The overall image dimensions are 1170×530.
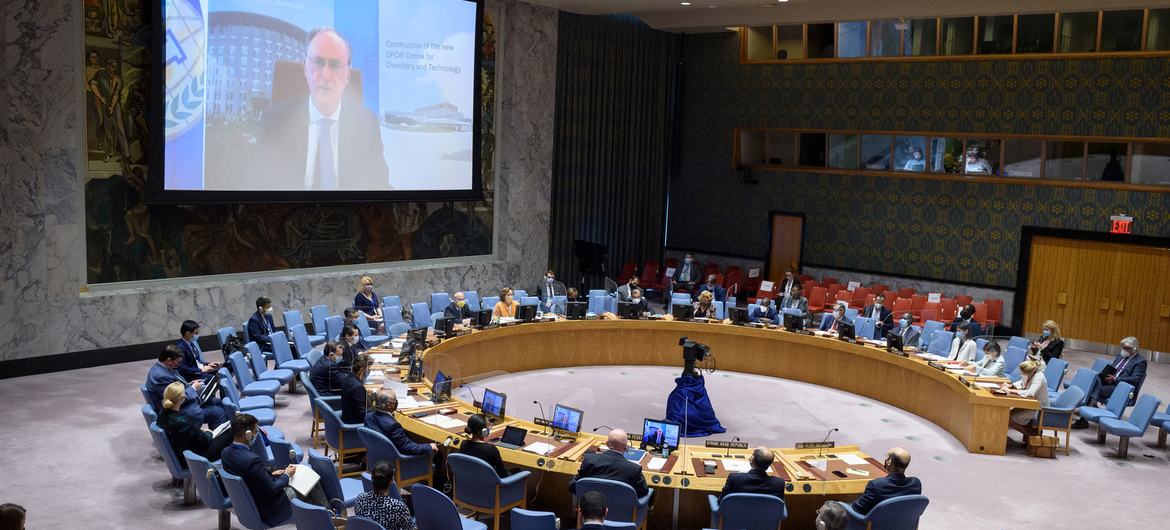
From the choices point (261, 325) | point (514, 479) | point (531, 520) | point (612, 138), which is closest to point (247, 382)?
point (261, 325)

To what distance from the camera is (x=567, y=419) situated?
26.3 ft

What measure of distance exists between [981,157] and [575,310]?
8.32 metres

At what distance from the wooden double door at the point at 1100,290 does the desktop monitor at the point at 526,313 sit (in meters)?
9.11

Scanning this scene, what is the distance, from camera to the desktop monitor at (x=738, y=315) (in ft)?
44.8

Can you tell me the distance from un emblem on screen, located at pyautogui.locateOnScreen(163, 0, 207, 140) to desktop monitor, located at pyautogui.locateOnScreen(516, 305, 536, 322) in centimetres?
474

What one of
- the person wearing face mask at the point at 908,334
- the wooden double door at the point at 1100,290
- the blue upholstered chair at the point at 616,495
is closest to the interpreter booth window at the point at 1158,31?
the wooden double door at the point at 1100,290

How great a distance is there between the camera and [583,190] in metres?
18.9

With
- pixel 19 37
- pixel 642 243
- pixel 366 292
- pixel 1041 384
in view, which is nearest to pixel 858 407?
pixel 1041 384

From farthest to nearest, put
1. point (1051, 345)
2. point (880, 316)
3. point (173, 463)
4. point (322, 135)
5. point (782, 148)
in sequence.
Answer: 1. point (782, 148)
2. point (880, 316)
3. point (322, 135)
4. point (1051, 345)
5. point (173, 463)

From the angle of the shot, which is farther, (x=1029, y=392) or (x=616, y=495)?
(x=1029, y=392)

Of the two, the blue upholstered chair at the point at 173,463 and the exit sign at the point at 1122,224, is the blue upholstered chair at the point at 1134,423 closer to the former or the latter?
the exit sign at the point at 1122,224

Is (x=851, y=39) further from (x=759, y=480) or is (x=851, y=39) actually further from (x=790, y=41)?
(x=759, y=480)

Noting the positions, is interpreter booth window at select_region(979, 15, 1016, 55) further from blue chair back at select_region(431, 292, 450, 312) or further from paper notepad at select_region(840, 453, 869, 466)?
paper notepad at select_region(840, 453, 869, 466)

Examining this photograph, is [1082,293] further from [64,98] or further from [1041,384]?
[64,98]
